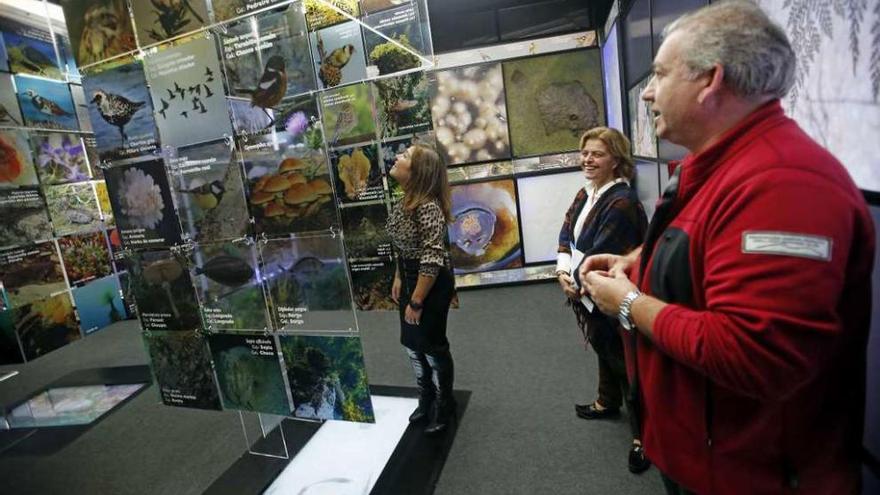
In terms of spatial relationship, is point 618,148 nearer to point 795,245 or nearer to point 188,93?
point 795,245

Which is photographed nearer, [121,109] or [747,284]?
[747,284]

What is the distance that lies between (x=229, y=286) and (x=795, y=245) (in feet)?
6.32

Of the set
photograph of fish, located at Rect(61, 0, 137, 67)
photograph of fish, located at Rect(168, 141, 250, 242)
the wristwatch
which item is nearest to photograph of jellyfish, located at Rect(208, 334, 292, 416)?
photograph of fish, located at Rect(168, 141, 250, 242)

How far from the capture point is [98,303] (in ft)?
15.3

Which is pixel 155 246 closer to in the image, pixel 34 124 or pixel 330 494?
pixel 330 494

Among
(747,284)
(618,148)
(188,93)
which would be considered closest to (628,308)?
(747,284)

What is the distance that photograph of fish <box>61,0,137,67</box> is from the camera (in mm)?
1791

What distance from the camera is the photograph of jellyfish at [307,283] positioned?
1739mm

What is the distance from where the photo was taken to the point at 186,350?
6.72 feet

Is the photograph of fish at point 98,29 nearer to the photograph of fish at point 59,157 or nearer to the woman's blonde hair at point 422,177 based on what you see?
the woman's blonde hair at point 422,177

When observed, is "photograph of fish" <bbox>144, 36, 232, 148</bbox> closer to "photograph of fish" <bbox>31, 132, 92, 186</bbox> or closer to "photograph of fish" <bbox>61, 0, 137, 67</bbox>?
"photograph of fish" <bbox>61, 0, 137, 67</bbox>

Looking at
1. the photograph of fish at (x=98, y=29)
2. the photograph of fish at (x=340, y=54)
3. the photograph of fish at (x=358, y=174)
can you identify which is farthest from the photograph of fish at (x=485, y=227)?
the photograph of fish at (x=98, y=29)

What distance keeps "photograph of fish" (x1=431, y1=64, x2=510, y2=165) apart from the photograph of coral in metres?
3.60

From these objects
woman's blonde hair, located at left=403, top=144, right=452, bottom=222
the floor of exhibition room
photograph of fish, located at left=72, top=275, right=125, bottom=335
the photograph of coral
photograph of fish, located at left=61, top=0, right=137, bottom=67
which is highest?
photograph of fish, located at left=61, top=0, right=137, bottom=67
